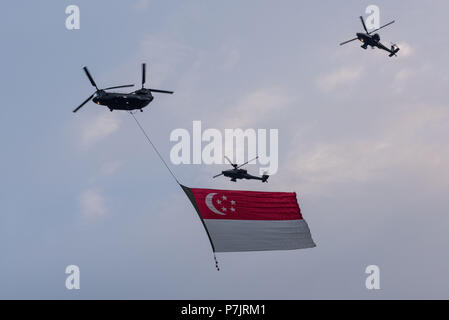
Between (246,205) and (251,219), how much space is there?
1.41 m

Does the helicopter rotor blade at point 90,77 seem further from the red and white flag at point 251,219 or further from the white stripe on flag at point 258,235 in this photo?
the white stripe on flag at point 258,235

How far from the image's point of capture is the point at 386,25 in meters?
103

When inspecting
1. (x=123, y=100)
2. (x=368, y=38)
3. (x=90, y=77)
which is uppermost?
(x=368, y=38)

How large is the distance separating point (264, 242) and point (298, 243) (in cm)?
378

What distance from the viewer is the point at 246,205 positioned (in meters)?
66.1

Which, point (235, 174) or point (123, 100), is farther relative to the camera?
point (235, 174)

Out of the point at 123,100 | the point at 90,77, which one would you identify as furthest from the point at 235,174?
the point at 90,77

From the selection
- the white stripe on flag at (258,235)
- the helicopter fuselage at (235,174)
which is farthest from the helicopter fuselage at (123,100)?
the helicopter fuselage at (235,174)

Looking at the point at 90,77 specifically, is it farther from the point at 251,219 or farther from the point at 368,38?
the point at 368,38

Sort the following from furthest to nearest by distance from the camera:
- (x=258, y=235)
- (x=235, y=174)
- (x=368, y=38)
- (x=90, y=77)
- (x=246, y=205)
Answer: (x=235, y=174), (x=368, y=38), (x=90, y=77), (x=246, y=205), (x=258, y=235)

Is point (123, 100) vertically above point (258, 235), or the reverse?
point (123, 100)
